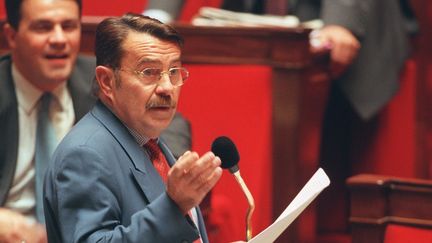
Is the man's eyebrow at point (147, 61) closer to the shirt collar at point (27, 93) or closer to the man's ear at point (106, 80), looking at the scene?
the man's ear at point (106, 80)

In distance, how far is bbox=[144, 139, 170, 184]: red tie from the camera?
3.27ft

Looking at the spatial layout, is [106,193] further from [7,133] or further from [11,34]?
[11,34]

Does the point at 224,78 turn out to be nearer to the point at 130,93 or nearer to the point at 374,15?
the point at 374,15

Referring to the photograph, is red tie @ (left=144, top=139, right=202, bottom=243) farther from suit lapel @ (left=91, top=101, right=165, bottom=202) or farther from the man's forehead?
the man's forehead

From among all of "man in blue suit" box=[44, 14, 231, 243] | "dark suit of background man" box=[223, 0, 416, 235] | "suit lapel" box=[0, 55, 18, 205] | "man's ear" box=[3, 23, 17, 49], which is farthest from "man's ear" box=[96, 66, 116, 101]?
"dark suit of background man" box=[223, 0, 416, 235]

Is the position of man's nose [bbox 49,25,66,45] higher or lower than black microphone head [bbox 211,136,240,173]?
higher

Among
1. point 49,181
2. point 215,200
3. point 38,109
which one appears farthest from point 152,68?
point 215,200

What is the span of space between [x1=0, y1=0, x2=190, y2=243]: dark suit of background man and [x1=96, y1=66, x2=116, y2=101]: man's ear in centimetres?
46

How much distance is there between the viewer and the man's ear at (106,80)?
961mm

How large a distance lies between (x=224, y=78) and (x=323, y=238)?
0.42 meters

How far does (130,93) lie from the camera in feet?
3.12

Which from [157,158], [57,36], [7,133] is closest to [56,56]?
[57,36]

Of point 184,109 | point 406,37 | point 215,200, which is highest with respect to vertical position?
point 406,37

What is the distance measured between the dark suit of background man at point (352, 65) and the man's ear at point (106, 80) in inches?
35.1
